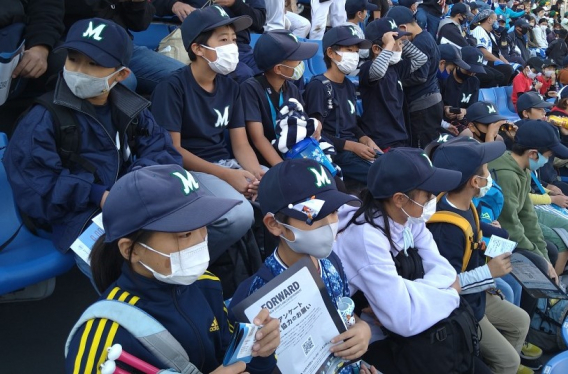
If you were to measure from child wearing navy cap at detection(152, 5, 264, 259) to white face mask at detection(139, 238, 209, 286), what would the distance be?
4.80 feet

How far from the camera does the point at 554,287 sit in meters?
3.41

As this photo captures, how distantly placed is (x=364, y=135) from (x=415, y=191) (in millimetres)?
2273

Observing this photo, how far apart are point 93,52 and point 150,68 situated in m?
1.57

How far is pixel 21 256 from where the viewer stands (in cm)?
296

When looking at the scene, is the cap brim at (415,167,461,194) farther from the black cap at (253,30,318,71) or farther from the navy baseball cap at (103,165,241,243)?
the black cap at (253,30,318,71)

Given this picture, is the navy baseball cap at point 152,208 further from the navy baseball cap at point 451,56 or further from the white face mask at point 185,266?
the navy baseball cap at point 451,56

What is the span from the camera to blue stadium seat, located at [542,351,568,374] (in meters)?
3.10

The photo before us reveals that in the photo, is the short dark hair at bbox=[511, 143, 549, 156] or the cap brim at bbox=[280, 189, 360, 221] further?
the short dark hair at bbox=[511, 143, 549, 156]

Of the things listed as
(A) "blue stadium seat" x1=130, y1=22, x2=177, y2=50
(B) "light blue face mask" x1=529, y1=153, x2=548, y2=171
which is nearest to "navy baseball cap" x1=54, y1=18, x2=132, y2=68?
(A) "blue stadium seat" x1=130, y1=22, x2=177, y2=50

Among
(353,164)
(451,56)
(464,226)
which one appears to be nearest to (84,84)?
(464,226)

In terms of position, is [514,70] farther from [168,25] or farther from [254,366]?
[254,366]

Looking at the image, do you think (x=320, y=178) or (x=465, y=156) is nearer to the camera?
(x=320, y=178)

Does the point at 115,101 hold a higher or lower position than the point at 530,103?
higher

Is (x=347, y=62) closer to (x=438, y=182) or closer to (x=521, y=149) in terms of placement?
(x=521, y=149)
